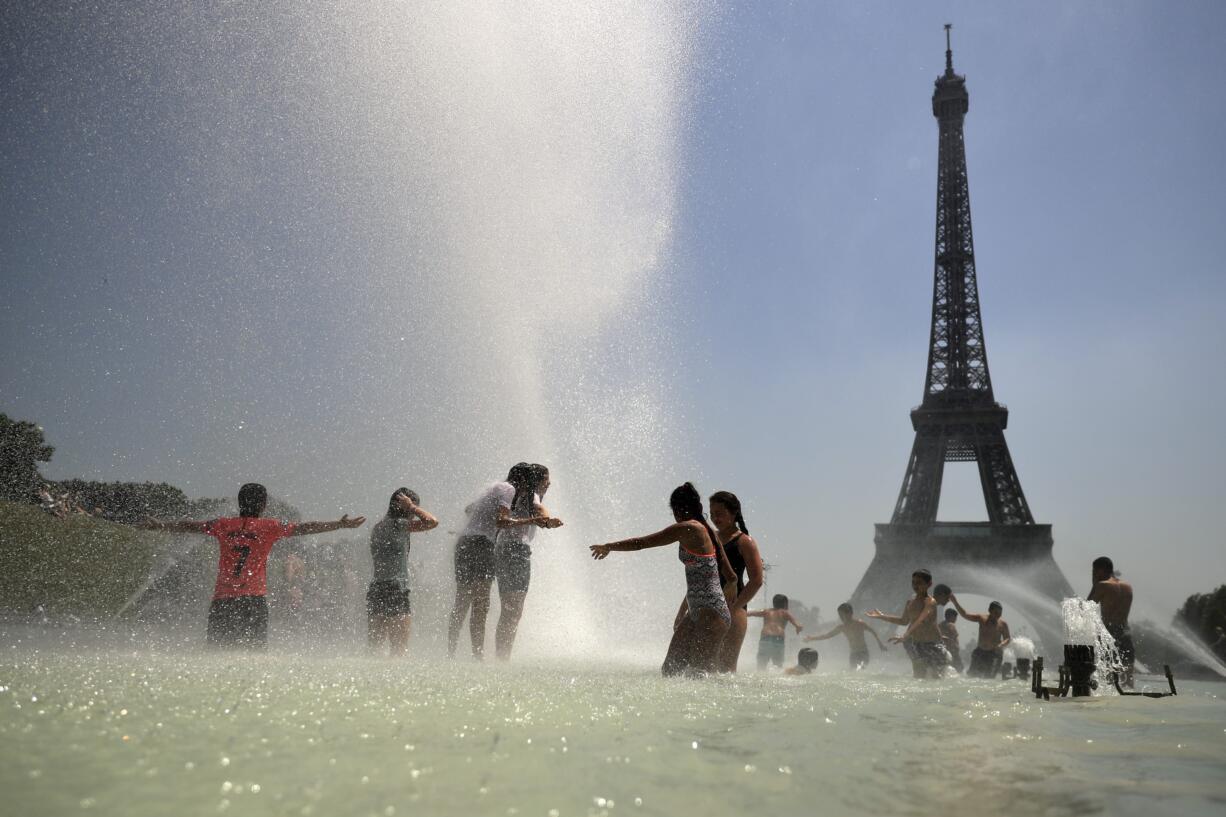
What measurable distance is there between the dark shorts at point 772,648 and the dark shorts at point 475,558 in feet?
24.6

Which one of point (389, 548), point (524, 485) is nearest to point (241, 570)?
point (389, 548)

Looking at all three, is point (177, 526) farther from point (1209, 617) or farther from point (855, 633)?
point (1209, 617)

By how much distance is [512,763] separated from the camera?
264 centimetres

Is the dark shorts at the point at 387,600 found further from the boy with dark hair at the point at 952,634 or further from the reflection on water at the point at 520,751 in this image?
the boy with dark hair at the point at 952,634

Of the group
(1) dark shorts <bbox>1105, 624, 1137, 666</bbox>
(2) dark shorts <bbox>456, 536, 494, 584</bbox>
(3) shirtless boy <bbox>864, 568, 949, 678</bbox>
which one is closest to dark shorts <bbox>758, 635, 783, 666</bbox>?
(3) shirtless boy <bbox>864, 568, 949, 678</bbox>

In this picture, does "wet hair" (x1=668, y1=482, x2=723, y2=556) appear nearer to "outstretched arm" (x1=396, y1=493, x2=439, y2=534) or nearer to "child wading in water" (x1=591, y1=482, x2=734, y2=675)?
"child wading in water" (x1=591, y1=482, x2=734, y2=675)

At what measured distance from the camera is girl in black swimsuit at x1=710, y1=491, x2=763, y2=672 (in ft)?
22.5

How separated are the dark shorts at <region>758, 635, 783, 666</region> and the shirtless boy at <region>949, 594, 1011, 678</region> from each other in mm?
3477

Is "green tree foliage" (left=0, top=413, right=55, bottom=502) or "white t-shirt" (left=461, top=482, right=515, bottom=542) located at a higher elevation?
"green tree foliage" (left=0, top=413, right=55, bottom=502)

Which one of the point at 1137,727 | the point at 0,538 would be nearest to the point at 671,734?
the point at 1137,727

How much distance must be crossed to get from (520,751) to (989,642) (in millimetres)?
14351

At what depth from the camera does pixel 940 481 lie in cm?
5472

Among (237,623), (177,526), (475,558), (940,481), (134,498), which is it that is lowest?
(237,623)

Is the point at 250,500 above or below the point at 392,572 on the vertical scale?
above
